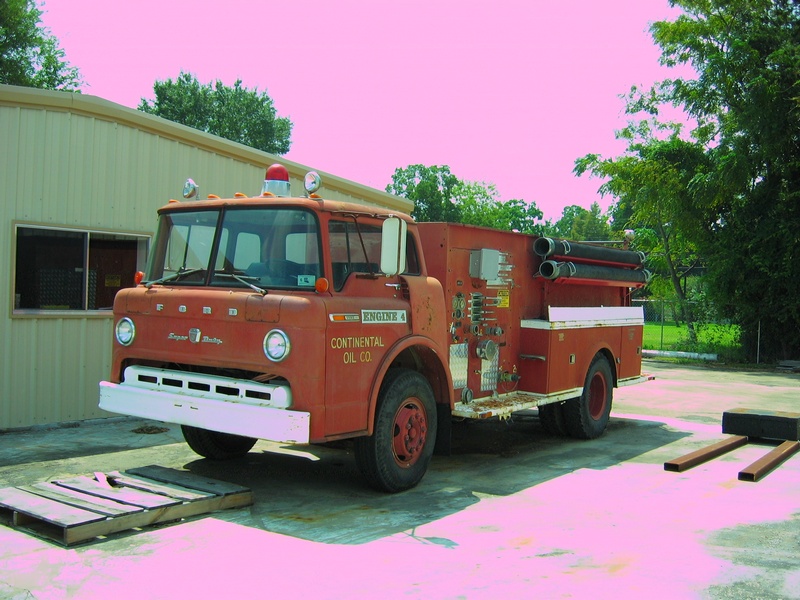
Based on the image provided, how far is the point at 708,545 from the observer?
5465 mm

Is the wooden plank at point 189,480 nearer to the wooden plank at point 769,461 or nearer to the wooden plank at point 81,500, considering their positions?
the wooden plank at point 81,500

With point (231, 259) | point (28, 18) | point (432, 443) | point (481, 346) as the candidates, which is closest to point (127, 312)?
point (231, 259)

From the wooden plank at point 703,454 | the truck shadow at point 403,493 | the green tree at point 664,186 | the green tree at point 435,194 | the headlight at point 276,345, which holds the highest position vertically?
the green tree at point 435,194

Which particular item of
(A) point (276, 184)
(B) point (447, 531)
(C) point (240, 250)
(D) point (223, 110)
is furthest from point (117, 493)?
(D) point (223, 110)

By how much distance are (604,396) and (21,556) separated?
292 inches

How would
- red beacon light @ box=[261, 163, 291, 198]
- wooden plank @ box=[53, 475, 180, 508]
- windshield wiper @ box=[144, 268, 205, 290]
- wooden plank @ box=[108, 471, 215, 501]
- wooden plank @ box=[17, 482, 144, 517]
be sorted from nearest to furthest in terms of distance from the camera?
wooden plank @ box=[17, 482, 144, 517] < wooden plank @ box=[53, 475, 180, 508] < wooden plank @ box=[108, 471, 215, 501] < windshield wiper @ box=[144, 268, 205, 290] < red beacon light @ box=[261, 163, 291, 198]

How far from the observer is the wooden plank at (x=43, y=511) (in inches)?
204

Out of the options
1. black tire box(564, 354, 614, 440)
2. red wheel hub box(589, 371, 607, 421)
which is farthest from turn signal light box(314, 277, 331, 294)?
red wheel hub box(589, 371, 607, 421)

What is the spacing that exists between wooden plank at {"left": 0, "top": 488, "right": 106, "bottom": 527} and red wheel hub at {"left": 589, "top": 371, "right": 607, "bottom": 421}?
22.1 feet

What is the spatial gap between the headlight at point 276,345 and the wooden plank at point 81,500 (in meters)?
1.43

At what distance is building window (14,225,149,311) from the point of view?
911cm

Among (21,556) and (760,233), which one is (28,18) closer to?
(760,233)

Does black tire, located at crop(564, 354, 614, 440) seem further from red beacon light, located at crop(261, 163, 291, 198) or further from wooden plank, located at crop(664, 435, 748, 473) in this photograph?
red beacon light, located at crop(261, 163, 291, 198)

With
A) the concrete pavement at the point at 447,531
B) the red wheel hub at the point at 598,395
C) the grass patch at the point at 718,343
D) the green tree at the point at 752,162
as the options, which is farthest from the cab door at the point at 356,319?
the grass patch at the point at 718,343
